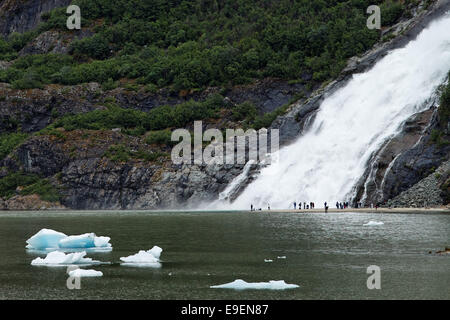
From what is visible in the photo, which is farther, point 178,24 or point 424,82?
point 178,24

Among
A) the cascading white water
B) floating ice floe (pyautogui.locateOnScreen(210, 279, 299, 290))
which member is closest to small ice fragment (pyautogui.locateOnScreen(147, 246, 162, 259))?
floating ice floe (pyautogui.locateOnScreen(210, 279, 299, 290))

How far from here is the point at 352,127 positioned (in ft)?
324

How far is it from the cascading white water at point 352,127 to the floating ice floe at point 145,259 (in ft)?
170

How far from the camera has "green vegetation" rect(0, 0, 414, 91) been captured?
5221 inches

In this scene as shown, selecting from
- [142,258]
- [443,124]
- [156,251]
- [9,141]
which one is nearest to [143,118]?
[9,141]

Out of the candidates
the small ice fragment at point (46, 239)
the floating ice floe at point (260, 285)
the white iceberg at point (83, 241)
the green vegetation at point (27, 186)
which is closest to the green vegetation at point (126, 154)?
the green vegetation at point (27, 186)

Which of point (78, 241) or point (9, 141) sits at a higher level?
point (9, 141)

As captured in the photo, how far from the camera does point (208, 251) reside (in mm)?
42250

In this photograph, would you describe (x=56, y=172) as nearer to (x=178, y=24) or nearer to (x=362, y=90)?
(x=362, y=90)

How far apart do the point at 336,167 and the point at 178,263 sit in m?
57.5

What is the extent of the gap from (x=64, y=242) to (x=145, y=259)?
6.57m

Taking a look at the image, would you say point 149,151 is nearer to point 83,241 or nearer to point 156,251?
point 83,241

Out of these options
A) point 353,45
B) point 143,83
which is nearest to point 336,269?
point 353,45

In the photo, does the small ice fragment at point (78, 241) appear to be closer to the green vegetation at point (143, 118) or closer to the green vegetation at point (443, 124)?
the green vegetation at point (443, 124)
